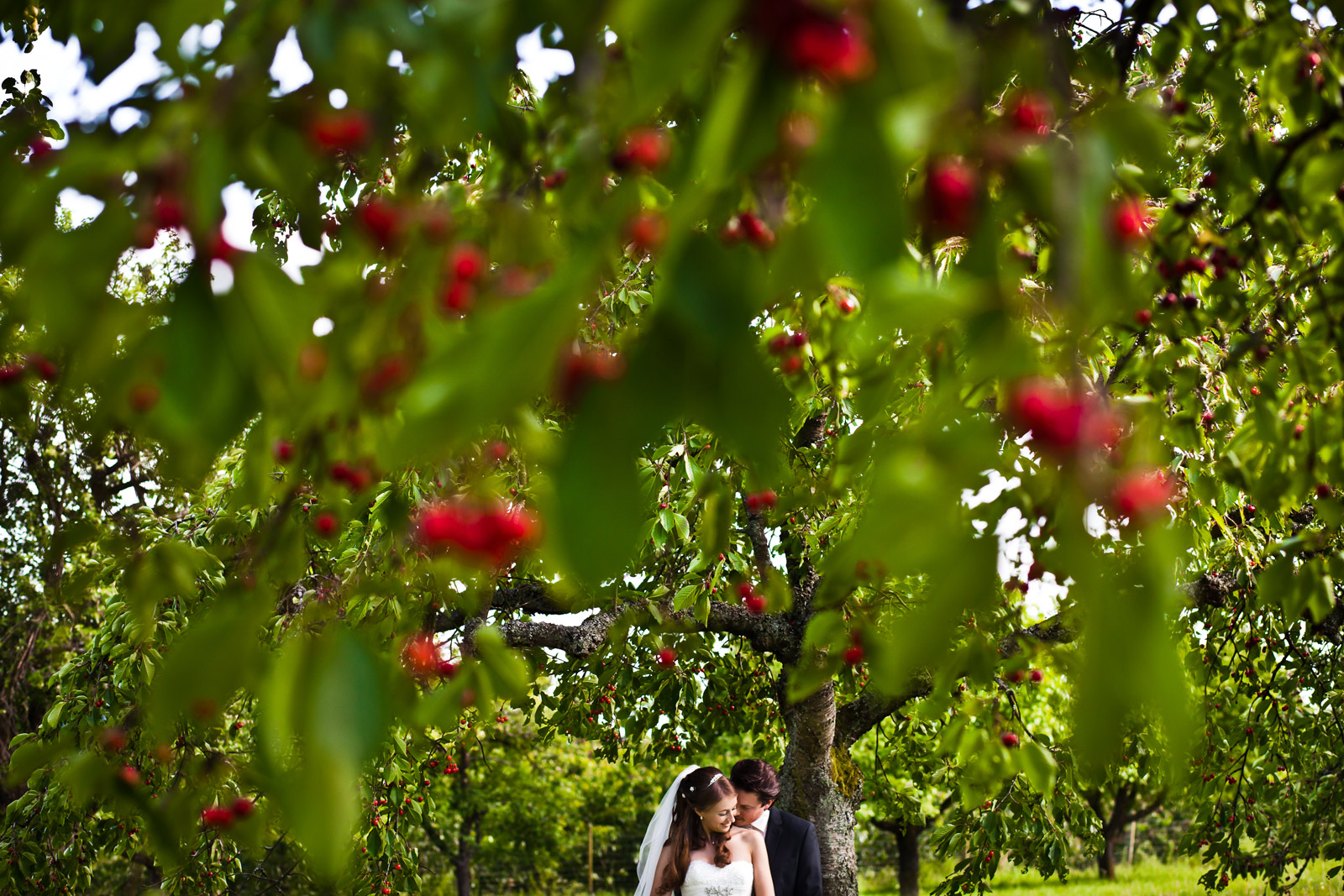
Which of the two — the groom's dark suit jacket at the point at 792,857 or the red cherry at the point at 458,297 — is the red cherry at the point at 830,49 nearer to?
the red cherry at the point at 458,297

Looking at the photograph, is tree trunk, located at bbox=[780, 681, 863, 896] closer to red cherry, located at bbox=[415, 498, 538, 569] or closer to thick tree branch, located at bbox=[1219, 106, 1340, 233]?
thick tree branch, located at bbox=[1219, 106, 1340, 233]

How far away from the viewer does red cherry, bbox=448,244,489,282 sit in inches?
23.7

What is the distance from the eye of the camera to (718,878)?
3.94m

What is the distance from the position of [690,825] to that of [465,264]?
3.84 meters

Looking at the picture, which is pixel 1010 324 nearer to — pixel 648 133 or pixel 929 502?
pixel 929 502

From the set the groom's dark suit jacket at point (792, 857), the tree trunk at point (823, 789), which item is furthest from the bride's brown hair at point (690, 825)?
the tree trunk at point (823, 789)

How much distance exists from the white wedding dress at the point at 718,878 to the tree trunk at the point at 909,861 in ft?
28.6

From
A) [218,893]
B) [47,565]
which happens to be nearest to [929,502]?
[47,565]

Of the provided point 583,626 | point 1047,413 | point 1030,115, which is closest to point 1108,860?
point 583,626

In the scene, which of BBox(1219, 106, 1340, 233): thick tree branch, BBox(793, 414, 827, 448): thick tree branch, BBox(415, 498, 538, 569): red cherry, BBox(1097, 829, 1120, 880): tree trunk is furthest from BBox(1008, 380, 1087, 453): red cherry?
BBox(1097, 829, 1120, 880): tree trunk

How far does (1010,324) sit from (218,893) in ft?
13.0

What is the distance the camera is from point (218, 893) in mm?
3564

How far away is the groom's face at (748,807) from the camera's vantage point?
407 centimetres

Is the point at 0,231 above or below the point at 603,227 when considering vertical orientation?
above
